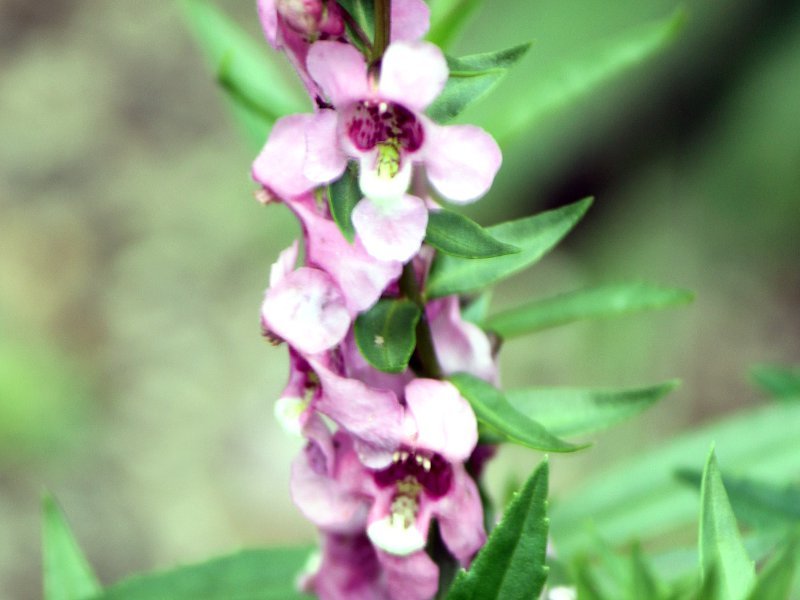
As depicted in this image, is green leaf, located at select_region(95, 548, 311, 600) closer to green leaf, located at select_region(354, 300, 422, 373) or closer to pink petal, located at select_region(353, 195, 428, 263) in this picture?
green leaf, located at select_region(354, 300, 422, 373)

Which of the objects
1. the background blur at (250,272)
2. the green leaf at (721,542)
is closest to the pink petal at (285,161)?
the green leaf at (721,542)

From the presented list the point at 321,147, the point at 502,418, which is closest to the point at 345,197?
the point at 321,147

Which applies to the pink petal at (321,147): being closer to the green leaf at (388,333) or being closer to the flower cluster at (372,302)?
the flower cluster at (372,302)

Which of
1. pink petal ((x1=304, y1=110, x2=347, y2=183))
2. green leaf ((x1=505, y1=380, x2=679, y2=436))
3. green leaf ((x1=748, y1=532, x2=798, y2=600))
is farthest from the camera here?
green leaf ((x1=505, y1=380, x2=679, y2=436))

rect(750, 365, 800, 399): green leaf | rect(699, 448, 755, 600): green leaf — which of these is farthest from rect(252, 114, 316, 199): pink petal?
rect(750, 365, 800, 399): green leaf

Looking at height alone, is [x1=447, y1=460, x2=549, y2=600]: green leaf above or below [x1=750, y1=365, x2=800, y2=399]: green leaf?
above

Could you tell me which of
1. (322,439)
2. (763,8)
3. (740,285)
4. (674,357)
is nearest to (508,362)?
(674,357)
